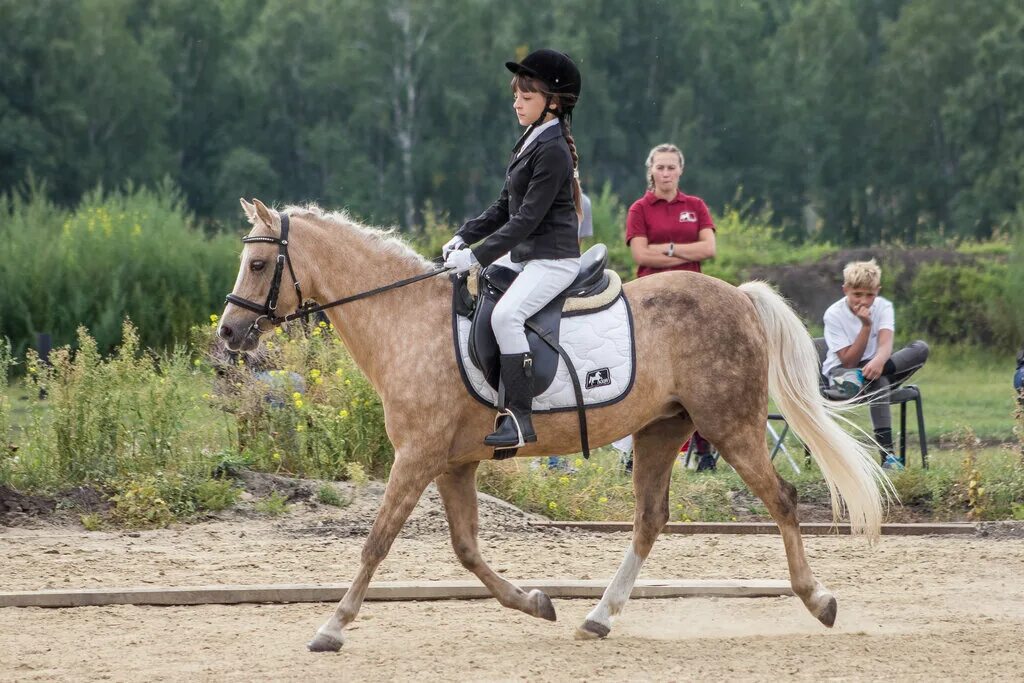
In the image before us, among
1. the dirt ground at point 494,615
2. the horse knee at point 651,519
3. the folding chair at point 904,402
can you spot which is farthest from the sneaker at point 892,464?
the horse knee at point 651,519

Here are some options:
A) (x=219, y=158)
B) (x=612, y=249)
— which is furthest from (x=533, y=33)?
(x=612, y=249)

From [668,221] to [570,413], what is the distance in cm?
413

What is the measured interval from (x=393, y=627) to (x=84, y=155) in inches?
1505

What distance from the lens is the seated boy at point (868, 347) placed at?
1084cm

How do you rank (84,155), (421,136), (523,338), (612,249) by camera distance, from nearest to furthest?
(523,338), (612,249), (84,155), (421,136)

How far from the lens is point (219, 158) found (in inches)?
1748

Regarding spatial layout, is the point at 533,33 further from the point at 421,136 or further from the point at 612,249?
the point at 612,249

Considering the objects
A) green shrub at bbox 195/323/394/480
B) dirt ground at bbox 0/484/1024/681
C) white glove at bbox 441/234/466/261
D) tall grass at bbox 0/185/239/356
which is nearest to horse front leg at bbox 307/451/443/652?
dirt ground at bbox 0/484/1024/681

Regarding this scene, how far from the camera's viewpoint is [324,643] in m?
6.05

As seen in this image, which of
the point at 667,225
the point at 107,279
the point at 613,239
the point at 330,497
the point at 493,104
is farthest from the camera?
the point at 493,104

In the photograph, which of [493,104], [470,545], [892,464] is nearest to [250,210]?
[470,545]

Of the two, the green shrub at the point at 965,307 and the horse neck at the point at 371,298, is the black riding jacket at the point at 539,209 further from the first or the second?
the green shrub at the point at 965,307

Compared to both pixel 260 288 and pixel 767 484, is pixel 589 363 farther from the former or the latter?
pixel 260 288

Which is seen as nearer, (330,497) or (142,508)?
(142,508)
